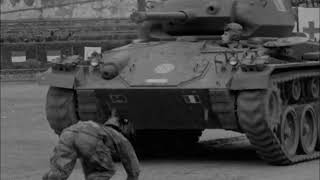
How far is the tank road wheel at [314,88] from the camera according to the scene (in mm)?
16031

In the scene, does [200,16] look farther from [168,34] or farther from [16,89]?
[16,89]

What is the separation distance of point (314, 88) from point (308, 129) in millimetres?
742

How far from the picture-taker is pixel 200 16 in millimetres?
15594

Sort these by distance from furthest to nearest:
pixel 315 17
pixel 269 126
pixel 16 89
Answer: pixel 16 89
pixel 315 17
pixel 269 126

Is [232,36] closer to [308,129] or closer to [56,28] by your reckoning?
[308,129]

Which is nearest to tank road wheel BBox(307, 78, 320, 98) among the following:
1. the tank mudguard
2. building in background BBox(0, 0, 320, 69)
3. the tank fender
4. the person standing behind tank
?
the person standing behind tank

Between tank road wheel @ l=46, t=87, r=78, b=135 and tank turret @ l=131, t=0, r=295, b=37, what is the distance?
155cm

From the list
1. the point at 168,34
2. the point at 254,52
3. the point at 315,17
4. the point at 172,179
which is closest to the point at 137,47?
the point at 168,34

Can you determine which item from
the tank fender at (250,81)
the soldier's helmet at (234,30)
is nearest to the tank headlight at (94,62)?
the soldier's helmet at (234,30)

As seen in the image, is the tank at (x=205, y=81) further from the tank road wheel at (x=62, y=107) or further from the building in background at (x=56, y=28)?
the building in background at (x=56, y=28)

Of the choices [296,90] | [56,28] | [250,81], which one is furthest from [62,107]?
[56,28]

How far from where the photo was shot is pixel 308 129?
15.9m

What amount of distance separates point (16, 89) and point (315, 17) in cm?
1083

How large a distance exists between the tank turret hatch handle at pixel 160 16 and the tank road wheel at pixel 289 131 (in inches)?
83.7
